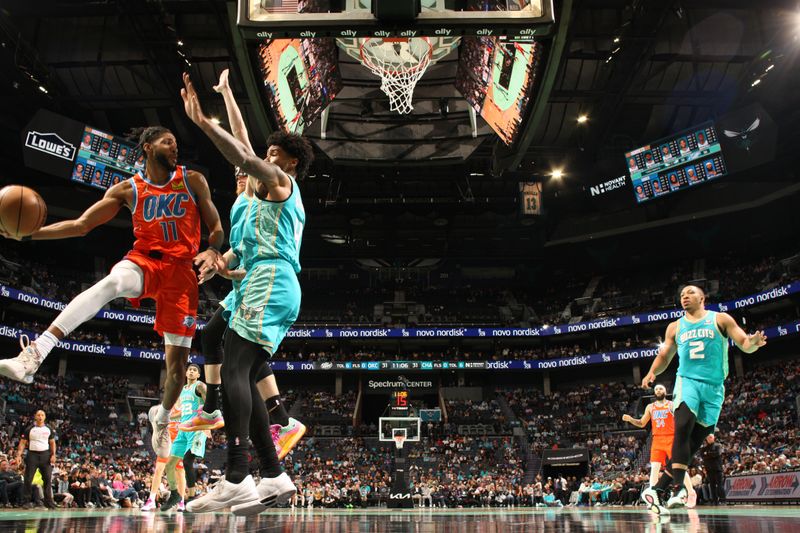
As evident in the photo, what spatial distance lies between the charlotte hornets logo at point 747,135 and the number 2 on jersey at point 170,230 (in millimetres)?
24442

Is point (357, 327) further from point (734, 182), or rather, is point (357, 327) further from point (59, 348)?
point (734, 182)

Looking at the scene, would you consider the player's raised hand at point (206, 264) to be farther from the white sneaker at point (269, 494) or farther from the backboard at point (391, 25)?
the backboard at point (391, 25)

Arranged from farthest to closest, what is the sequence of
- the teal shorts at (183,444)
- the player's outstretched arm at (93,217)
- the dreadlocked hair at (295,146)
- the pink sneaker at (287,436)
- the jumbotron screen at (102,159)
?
the jumbotron screen at (102,159) < the teal shorts at (183,444) < the pink sneaker at (287,436) < the player's outstretched arm at (93,217) < the dreadlocked hair at (295,146)

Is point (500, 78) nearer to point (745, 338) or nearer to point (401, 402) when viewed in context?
point (745, 338)

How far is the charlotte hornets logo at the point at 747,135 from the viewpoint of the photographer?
23484mm

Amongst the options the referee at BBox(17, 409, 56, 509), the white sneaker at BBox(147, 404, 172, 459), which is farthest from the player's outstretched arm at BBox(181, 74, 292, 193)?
the referee at BBox(17, 409, 56, 509)

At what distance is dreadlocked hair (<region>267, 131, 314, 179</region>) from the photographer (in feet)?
13.5

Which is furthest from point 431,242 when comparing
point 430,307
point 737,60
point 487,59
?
point 487,59

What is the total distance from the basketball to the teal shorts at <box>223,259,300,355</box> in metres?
1.81

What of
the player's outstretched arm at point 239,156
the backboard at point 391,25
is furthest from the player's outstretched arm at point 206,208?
the backboard at point 391,25

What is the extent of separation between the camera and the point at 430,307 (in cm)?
4203

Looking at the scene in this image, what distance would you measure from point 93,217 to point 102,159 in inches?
894

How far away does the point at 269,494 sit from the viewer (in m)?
3.68

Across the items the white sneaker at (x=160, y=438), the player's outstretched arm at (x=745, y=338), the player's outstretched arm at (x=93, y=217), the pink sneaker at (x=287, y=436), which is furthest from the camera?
the player's outstretched arm at (x=745, y=338)
